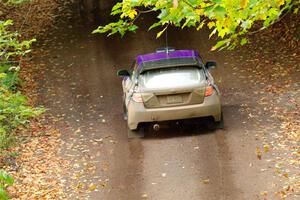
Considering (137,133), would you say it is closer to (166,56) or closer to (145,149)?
(145,149)

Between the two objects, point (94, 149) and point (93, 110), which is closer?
point (94, 149)

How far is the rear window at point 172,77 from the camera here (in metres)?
12.4

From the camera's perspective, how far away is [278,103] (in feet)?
47.2

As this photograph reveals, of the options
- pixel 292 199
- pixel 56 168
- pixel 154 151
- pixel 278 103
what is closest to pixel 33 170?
pixel 56 168

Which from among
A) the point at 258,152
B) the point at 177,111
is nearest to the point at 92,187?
the point at 177,111

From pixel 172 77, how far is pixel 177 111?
78 centimetres

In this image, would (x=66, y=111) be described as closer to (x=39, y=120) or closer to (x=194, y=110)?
(x=39, y=120)

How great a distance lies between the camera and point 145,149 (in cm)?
1220

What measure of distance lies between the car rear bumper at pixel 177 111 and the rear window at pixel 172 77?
48 cm

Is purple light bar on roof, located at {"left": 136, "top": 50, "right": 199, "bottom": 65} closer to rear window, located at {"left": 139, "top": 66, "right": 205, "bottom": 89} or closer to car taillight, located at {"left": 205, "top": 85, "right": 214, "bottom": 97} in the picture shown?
rear window, located at {"left": 139, "top": 66, "right": 205, "bottom": 89}

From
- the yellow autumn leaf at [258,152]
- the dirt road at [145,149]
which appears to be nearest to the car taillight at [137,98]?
the dirt road at [145,149]

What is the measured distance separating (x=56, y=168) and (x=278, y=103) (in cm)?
595

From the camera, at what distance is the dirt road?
397 inches

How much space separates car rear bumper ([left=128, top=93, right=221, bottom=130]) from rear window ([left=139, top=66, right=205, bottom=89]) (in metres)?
0.48
